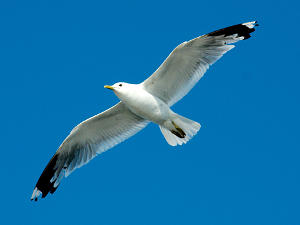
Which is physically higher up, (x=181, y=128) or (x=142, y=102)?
(x=142, y=102)

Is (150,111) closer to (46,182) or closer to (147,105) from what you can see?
(147,105)

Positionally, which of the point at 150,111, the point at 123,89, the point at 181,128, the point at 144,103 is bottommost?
the point at 181,128

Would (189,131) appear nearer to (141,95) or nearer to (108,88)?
(141,95)

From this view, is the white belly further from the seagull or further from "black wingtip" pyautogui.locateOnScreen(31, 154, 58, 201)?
"black wingtip" pyautogui.locateOnScreen(31, 154, 58, 201)

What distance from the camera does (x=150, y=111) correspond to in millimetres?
8406

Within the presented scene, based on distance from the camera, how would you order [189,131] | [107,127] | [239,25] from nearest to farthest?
[239,25], [189,131], [107,127]

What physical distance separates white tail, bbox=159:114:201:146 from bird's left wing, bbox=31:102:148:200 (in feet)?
2.31

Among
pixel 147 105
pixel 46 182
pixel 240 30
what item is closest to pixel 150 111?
pixel 147 105

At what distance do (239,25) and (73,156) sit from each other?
374 centimetres

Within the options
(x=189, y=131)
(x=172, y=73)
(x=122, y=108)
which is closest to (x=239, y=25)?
(x=172, y=73)

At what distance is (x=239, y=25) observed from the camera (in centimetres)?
796

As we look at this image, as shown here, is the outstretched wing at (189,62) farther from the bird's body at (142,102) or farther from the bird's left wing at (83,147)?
the bird's left wing at (83,147)

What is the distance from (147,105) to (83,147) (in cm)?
163

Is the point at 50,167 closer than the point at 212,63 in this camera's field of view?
No
